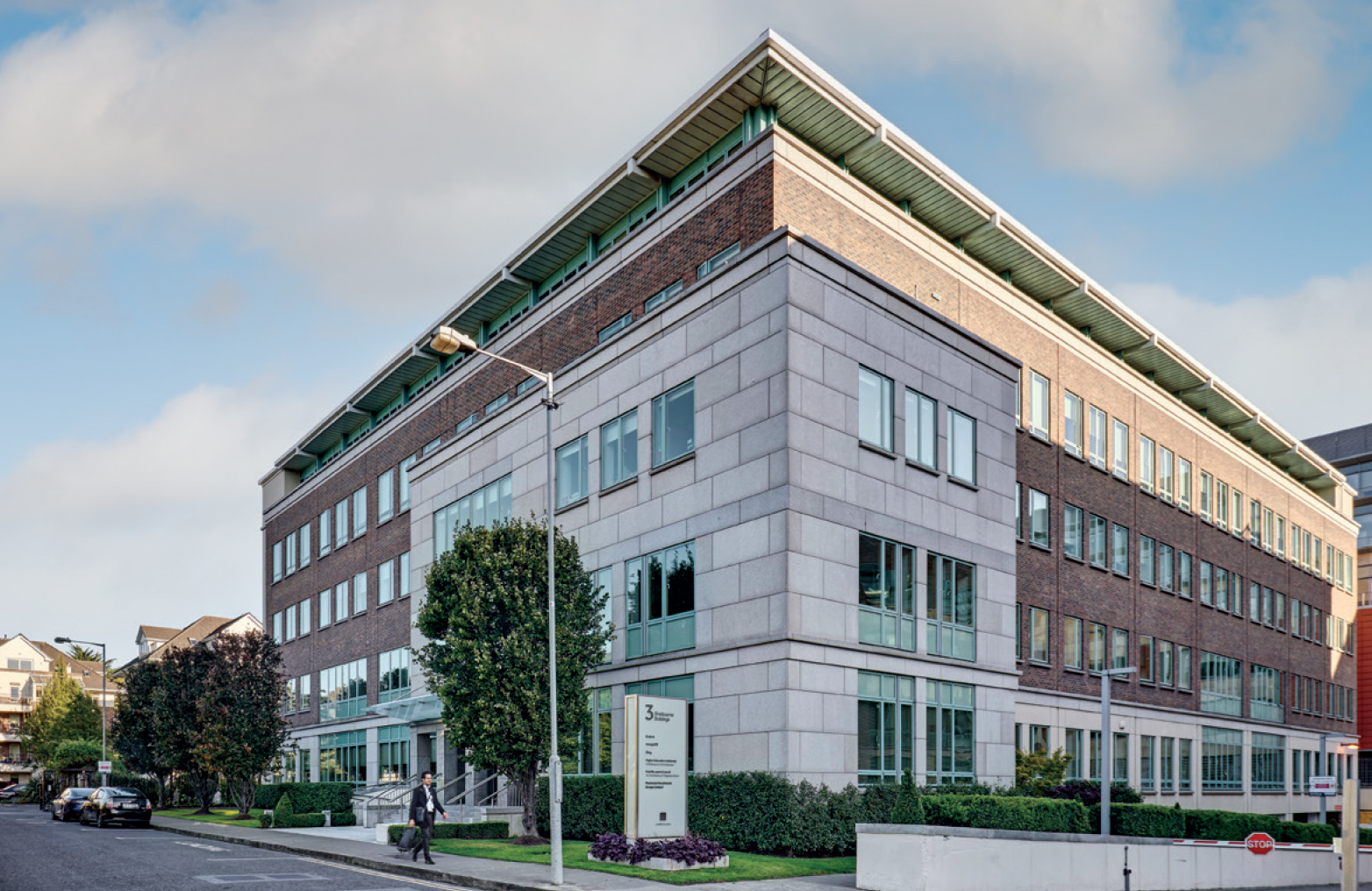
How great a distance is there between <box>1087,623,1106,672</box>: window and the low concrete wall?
1111 cm

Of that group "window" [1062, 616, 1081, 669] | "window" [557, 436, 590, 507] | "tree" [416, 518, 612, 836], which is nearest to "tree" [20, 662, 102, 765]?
"window" [557, 436, 590, 507]

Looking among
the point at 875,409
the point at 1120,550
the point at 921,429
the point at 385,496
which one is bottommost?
the point at 1120,550

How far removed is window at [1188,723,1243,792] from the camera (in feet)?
156

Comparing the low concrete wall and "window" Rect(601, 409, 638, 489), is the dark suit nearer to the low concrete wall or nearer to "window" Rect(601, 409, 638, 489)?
the low concrete wall

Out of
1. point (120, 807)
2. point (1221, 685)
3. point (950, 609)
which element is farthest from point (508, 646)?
point (1221, 685)

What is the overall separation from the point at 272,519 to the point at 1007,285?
46.3 metres

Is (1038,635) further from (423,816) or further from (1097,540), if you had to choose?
(423,816)

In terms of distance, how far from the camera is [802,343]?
1067 inches

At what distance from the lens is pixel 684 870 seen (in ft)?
73.2

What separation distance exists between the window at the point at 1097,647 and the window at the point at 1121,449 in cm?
579

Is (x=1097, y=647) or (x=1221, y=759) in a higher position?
(x=1097, y=647)

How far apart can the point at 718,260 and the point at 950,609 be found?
10.5 meters

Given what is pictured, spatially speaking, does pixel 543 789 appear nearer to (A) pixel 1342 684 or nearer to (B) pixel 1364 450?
(A) pixel 1342 684

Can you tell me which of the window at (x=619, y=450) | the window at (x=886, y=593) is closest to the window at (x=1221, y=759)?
the window at (x=886, y=593)
